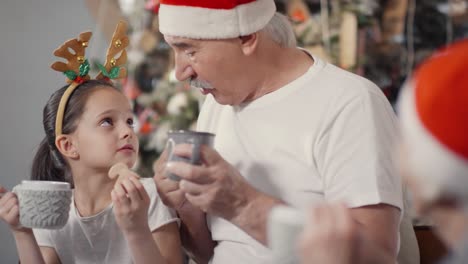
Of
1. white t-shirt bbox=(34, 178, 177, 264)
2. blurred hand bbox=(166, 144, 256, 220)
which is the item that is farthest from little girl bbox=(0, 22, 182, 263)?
blurred hand bbox=(166, 144, 256, 220)

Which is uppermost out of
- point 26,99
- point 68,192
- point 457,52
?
point 457,52

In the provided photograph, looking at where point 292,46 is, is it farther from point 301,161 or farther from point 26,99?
point 26,99

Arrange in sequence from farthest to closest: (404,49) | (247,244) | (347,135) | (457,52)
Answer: (404,49), (247,244), (347,135), (457,52)

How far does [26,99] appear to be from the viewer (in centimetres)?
424

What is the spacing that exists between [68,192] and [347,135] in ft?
2.20

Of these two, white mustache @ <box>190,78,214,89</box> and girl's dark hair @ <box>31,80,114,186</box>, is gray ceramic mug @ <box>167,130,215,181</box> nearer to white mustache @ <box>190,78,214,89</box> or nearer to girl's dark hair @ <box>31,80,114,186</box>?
white mustache @ <box>190,78,214,89</box>

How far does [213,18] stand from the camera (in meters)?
1.63

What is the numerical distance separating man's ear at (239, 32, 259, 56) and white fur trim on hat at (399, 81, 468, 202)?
0.78 meters

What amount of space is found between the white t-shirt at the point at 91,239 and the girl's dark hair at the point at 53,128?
0.16m

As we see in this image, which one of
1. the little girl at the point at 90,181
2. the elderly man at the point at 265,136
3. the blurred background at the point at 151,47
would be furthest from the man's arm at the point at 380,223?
the blurred background at the point at 151,47

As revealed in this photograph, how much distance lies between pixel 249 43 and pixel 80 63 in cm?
63

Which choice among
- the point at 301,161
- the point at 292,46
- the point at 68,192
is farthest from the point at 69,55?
the point at 301,161

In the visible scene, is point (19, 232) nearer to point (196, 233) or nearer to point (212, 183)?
point (196, 233)

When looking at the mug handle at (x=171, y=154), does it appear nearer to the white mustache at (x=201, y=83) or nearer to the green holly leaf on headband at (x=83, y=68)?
the white mustache at (x=201, y=83)
